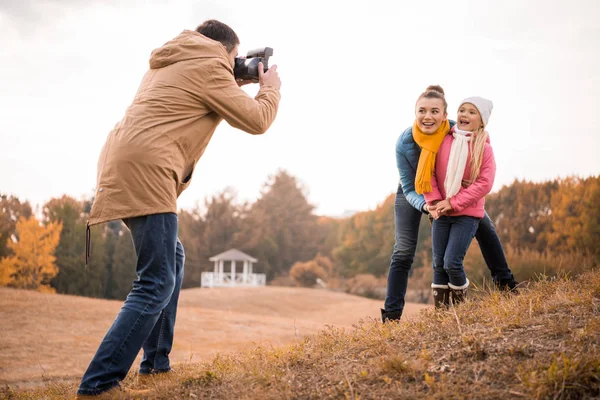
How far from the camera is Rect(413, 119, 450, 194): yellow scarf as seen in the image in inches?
166

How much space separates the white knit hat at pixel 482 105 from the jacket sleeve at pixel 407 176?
53 centimetres

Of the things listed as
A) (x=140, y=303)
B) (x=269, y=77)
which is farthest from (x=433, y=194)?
Answer: (x=140, y=303)

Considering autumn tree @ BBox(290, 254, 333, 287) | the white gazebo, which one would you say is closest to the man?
the white gazebo

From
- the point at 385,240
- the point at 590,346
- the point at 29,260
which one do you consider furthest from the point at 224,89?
the point at 385,240

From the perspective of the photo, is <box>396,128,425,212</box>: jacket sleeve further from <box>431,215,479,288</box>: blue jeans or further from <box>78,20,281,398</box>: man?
<box>78,20,281,398</box>: man

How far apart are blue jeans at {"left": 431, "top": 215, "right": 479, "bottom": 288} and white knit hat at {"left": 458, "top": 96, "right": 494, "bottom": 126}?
0.84 meters

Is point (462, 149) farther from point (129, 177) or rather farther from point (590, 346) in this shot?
point (129, 177)

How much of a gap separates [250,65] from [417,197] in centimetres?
166

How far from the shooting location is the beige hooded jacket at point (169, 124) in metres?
2.98

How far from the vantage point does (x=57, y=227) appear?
30.2m

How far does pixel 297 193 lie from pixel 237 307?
886 inches

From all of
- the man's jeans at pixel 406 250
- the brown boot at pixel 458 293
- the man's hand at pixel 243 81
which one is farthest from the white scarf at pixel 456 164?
the man's hand at pixel 243 81

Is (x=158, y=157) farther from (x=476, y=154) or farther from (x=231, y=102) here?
(x=476, y=154)

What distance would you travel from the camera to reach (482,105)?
4.40 metres
